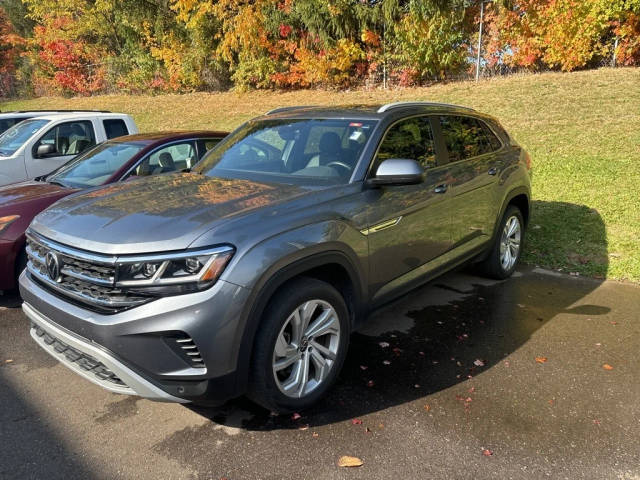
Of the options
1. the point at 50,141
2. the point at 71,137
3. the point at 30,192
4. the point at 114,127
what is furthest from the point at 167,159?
the point at 50,141

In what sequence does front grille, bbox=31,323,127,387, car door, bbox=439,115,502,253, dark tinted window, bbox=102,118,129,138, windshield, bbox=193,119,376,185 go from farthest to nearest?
dark tinted window, bbox=102,118,129,138 < car door, bbox=439,115,502,253 < windshield, bbox=193,119,376,185 < front grille, bbox=31,323,127,387

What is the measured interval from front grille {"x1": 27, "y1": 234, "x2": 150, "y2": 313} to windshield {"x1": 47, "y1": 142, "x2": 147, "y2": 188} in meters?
2.56

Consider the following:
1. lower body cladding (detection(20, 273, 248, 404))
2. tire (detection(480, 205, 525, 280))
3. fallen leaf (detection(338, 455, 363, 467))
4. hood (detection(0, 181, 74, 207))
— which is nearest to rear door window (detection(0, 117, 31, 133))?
hood (detection(0, 181, 74, 207))

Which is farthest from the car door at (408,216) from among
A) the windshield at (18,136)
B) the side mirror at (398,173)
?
the windshield at (18,136)

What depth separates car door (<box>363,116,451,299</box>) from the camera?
3259 mm

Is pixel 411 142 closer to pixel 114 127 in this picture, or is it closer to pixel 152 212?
pixel 152 212

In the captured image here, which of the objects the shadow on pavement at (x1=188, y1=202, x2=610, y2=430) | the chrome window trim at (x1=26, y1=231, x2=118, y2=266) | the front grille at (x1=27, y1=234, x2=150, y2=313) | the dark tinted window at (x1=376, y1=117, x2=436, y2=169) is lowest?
the shadow on pavement at (x1=188, y1=202, x2=610, y2=430)

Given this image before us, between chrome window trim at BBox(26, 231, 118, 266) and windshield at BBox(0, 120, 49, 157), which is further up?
windshield at BBox(0, 120, 49, 157)

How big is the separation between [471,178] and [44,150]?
19.3ft

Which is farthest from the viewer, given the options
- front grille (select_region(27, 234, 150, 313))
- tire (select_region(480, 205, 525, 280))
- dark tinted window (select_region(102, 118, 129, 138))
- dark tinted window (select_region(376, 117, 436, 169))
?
dark tinted window (select_region(102, 118, 129, 138))

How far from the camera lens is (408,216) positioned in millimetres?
3479

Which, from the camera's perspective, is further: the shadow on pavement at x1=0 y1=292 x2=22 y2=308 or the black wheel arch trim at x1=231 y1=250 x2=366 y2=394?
the shadow on pavement at x1=0 y1=292 x2=22 y2=308

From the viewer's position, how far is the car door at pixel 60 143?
23.7 feet

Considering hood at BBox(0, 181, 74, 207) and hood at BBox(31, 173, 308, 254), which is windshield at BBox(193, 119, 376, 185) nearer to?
hood at BBox(31, 173, 308, 254)
